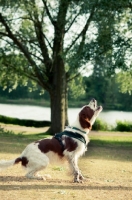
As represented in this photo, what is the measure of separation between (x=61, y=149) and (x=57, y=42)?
17.0 meters

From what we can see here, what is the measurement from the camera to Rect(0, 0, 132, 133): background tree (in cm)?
1986

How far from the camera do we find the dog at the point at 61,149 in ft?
26.0

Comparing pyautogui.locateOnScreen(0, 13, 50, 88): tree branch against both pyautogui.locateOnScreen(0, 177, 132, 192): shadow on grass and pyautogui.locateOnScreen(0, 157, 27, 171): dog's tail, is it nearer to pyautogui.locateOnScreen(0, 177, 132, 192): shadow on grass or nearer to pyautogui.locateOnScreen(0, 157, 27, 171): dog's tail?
pyautogui.locateOnScreen(0, 157, 27, 171): dog's tail

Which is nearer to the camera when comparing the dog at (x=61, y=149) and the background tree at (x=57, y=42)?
the dog at (x=61, y=149)

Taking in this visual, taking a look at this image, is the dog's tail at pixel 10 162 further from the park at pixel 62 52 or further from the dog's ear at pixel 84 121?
the park at pixel 62 52

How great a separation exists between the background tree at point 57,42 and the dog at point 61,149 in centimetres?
1080

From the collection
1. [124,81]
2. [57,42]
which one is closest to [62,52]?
[57,42]

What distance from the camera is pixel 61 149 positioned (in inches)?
316

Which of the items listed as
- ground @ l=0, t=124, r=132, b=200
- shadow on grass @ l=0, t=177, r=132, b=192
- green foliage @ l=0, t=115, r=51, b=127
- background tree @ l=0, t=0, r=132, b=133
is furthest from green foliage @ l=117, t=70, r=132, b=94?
shadow on grass @ l=0, t=177, r=132, b=192

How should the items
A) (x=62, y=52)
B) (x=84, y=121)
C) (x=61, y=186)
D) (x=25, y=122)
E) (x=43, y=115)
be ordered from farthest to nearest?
(x=43, y=115) < (x=25, y=122) < (x=62, y=52) < (x=84, y=121) < (x=61, y=186)

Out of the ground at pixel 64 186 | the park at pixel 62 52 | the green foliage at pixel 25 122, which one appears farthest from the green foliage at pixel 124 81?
the ground at pixel 64 186

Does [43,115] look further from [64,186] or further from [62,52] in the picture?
[64,186]

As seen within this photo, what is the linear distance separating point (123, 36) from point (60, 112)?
687cm

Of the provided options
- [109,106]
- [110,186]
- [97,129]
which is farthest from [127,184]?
[109,106]
